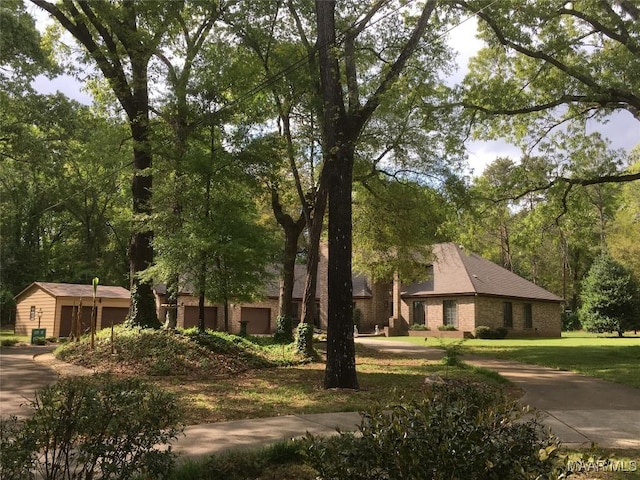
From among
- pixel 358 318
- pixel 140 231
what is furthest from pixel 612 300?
pixel 140 231

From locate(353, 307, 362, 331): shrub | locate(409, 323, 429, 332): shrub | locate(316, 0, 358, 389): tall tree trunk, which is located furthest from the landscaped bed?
locate(353, 307, 362, 331): shrub

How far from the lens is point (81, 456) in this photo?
152 inches

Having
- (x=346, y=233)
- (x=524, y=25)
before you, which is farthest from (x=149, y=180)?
(x=524, y=25)

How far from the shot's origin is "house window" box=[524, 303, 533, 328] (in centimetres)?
3738

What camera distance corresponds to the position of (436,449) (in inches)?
128

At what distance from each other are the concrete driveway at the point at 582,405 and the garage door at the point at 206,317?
23609 millimetres

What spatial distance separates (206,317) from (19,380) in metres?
24.3

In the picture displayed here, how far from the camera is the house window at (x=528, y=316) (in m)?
37.4

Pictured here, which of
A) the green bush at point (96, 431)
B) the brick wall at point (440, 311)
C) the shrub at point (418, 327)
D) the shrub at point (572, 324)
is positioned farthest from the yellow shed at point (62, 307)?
the shrub at point (572, 324)

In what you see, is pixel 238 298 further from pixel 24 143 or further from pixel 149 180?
pixel 24 143

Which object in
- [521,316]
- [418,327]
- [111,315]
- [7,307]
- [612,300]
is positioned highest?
[612,300]

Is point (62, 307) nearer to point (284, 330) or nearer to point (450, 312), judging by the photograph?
point (284, 330)

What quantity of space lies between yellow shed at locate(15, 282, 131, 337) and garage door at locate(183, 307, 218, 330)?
4.21 meters

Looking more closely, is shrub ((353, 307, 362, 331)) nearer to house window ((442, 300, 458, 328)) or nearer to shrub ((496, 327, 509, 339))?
house window ((442, 300, 458, 328))
